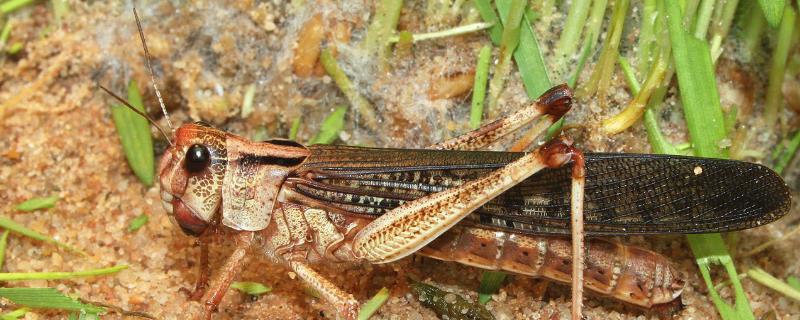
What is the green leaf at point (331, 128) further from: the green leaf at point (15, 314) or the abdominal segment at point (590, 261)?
the green leaf at point (15, 314)

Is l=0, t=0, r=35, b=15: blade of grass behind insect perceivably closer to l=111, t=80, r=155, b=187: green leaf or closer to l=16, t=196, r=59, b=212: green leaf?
l=111, t=80, r=155, b=187: green leaf

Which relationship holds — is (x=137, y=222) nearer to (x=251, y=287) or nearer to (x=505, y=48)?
(x=251, y=287)

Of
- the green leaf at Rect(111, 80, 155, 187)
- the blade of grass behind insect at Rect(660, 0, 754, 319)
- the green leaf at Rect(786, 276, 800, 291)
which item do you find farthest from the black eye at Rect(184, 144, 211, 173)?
the green leaf at Rect(786, 276, 800, 291)

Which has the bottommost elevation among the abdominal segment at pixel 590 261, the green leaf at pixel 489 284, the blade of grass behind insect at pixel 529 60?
the green leaf at pixel 489 284

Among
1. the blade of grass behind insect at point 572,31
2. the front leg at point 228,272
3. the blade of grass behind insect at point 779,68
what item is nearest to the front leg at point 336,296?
the front leg at point 228,272

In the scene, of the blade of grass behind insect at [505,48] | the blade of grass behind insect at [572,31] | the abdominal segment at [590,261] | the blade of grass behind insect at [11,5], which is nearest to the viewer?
the abdominal segment at [590,261]

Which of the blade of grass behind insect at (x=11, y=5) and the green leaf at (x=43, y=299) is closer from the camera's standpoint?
the green leaf at (x=43, y=299)

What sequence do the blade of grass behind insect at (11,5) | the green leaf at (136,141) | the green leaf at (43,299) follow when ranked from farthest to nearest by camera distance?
the blade of grass behind insect at (11,5) → the green leaf at (136,141) → the green leaf at (43,299)
